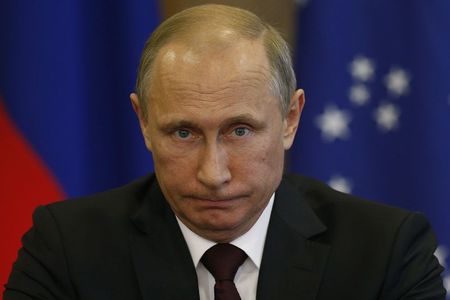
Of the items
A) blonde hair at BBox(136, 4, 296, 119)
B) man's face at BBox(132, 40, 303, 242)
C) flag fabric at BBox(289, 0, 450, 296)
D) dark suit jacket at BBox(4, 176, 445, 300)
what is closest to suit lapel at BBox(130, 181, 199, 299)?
dark suit jacket at BBox(4, 176, 445, 300)

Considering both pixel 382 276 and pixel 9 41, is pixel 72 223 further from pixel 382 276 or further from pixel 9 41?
pixel 9 41

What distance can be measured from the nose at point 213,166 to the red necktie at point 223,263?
31cm

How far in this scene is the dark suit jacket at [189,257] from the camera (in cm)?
236

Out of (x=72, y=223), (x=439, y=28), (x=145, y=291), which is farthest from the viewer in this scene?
(x=439, y=28)

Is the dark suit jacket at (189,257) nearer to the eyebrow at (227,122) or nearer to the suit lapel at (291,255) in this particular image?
the suit lapel at (291,255)

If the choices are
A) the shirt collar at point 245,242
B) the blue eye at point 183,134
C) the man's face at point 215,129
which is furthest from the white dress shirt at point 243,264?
the blue eye at point 183,134

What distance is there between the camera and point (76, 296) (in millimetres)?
2379

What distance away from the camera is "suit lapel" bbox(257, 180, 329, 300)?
2.36 meters

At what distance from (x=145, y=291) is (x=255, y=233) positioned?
1.15 ft

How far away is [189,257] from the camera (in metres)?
2.39

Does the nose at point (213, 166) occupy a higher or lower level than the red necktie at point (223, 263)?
higher

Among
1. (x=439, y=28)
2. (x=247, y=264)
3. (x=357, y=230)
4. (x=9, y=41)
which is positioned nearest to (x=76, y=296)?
(x=247, y=264)

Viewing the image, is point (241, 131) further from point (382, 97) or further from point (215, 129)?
point (382, 97)

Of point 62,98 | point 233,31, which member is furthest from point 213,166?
point 62,98
